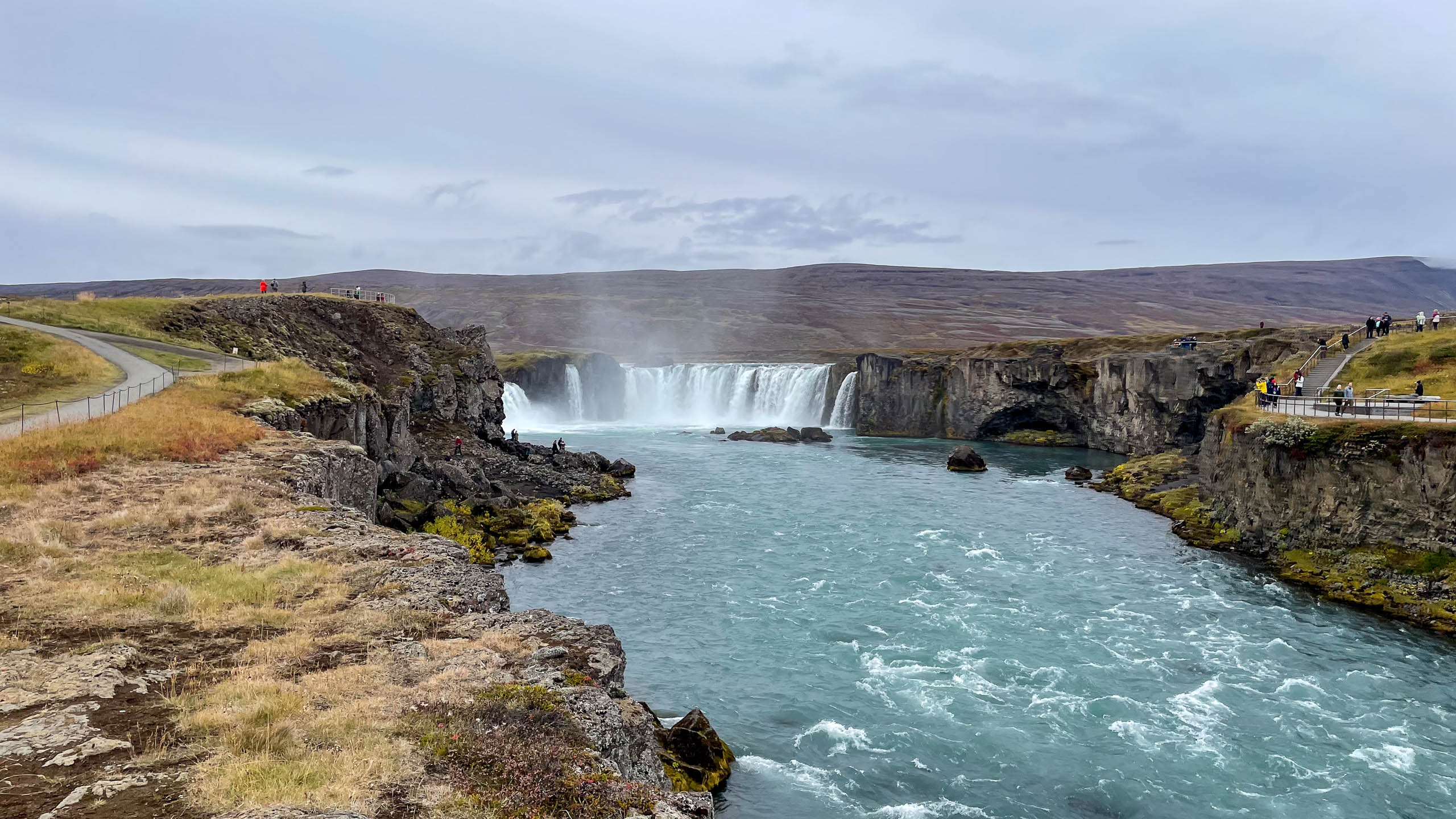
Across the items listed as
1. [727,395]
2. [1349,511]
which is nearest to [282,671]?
[1349,511]

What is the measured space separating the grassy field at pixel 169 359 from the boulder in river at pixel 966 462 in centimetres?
4758

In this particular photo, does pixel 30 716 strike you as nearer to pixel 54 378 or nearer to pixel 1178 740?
pixel 1178 740

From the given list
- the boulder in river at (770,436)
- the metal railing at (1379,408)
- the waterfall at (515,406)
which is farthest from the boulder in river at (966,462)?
the waterfall at (515,406)

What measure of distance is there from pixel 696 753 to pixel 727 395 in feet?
282

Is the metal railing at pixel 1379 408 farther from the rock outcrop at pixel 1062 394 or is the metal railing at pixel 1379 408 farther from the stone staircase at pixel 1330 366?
the rock outcrop at pixel 1062 394

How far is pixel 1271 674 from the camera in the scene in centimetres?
2295

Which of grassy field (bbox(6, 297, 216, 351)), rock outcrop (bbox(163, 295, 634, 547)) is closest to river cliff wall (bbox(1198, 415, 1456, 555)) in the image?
rock outcrop (bbox(163, 295, 634, 547))

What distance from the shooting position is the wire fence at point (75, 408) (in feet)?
68.6

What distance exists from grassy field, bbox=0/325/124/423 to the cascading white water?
6969 cm

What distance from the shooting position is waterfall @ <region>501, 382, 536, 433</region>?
91.5 m

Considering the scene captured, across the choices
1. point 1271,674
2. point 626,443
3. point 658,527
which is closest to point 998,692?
point 1271,674

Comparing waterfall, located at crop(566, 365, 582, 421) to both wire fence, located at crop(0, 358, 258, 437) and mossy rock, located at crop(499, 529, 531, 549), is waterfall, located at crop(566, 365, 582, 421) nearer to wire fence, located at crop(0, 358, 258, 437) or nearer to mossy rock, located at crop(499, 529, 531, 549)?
mossy rock, located at crop(499, 529, 531, 549)

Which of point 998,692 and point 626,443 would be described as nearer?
point 998,692

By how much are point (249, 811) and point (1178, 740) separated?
19.5 m
